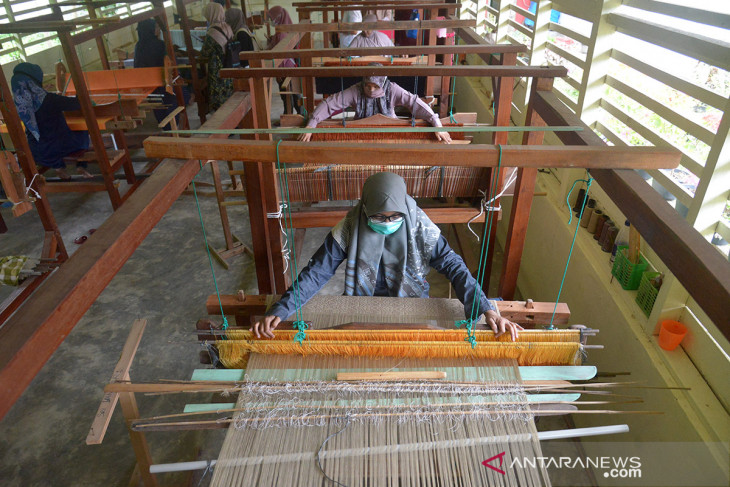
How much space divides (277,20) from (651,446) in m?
7.99

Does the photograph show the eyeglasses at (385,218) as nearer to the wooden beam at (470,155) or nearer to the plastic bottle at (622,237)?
the wooden beam at (470,155)

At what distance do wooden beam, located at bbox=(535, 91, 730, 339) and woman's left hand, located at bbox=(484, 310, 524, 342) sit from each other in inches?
22.4

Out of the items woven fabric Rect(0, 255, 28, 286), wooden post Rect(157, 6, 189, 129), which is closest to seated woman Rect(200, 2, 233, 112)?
wooden post Rect(157, 6, 189, 129)

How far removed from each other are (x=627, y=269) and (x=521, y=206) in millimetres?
871

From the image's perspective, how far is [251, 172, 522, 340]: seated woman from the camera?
218cm

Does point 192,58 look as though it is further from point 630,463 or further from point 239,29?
point 630,463

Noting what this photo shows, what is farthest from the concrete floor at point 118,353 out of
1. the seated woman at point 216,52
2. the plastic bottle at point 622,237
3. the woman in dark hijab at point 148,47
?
the woman in dark hijab at point 148,47

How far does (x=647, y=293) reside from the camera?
8.13 feet

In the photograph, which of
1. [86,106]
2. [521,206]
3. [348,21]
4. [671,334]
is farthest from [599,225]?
[348,21]

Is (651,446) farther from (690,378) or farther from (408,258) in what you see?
(408,258)

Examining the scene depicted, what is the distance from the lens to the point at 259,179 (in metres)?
2.38

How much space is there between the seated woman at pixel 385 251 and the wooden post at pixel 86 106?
318 centimetres

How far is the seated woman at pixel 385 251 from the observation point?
2.18 metres

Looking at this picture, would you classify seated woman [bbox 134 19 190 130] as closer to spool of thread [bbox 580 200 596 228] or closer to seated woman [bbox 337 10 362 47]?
seated woman [bbox 337 10 362 47]
